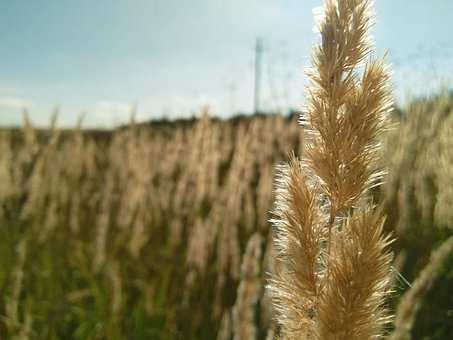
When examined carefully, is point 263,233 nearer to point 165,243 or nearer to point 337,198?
point 165,243

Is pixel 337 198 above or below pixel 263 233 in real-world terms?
above

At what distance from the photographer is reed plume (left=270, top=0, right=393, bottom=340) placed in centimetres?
76

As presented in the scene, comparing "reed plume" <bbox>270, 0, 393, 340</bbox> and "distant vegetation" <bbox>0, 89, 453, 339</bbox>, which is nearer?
"reed plume" <bbox>270, 0, 393, 340</bbox>

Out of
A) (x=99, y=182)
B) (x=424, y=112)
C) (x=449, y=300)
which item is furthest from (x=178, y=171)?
(x=449, y=300)

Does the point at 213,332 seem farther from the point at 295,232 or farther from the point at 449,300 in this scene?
the point at 295,232

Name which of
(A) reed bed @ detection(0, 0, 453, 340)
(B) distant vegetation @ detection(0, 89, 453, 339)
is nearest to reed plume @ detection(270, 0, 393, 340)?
(A) reed bed @ detection(0, 0, 453, 340)

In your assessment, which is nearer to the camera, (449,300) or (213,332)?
(213,332)

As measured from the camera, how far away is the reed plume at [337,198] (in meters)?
0.76

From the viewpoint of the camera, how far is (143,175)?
3498 mm

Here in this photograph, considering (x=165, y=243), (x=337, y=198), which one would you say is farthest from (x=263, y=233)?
(x=337, y=198)

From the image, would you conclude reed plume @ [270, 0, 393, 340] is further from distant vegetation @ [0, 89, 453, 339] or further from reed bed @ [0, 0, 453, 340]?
distant vegetation @ [0, 89, 453, 339]

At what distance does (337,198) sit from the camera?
2.67 feet

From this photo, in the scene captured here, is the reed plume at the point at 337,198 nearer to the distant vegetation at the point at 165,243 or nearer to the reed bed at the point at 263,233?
the reed bed at the point at 263,233

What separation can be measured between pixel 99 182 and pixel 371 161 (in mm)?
4460
